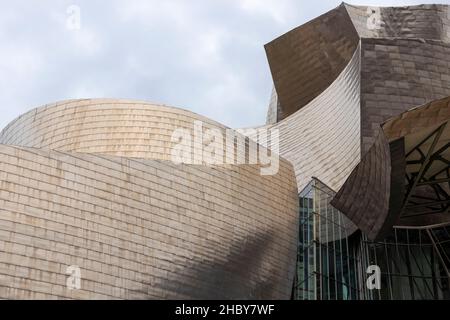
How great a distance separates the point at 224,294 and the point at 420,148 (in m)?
6.40

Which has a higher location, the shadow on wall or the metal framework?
the metal framework

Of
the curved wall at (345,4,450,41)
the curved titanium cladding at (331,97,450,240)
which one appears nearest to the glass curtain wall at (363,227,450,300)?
the curved titanium cladding at (331,97,450,240)

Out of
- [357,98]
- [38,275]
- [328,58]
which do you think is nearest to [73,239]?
[38,275]

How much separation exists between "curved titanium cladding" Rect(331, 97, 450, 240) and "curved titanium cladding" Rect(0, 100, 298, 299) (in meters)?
1.69

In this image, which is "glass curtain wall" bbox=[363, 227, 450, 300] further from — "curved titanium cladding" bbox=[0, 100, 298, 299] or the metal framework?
"curved titanium cladding" bbox=[0, 100, 298, 299]

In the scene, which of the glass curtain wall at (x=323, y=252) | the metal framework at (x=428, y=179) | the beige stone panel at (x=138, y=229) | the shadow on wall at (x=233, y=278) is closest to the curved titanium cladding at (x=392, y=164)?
the metal framework at (x=428, y=179)

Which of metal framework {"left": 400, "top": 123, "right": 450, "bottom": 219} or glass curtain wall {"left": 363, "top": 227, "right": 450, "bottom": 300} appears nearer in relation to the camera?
metal framework {"left": 400, "top": 123, "right": 450, "bottom": 219}

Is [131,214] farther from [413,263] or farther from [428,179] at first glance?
[428,179]

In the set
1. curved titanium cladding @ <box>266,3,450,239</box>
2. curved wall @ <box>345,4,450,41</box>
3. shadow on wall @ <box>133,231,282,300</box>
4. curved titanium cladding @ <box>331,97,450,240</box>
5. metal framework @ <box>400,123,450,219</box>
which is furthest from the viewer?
curved wall @ <box>345,4,450,41</box>

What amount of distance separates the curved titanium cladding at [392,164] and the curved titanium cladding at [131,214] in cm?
169

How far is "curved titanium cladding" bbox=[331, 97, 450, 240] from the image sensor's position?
14.7m

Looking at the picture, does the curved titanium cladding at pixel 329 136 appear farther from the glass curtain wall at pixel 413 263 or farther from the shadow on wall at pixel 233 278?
the shadow on wall at pixel 233 278

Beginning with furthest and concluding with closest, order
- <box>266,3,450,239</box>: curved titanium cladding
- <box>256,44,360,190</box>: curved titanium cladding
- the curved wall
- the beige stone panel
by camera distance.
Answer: the curved wall → <box>256,44,360,190</box>: curved titanium cladding → <box>266,3,450,239</box>: curved titanium cladding → the beige stone panel

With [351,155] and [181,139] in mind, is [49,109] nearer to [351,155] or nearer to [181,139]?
[181,139]
